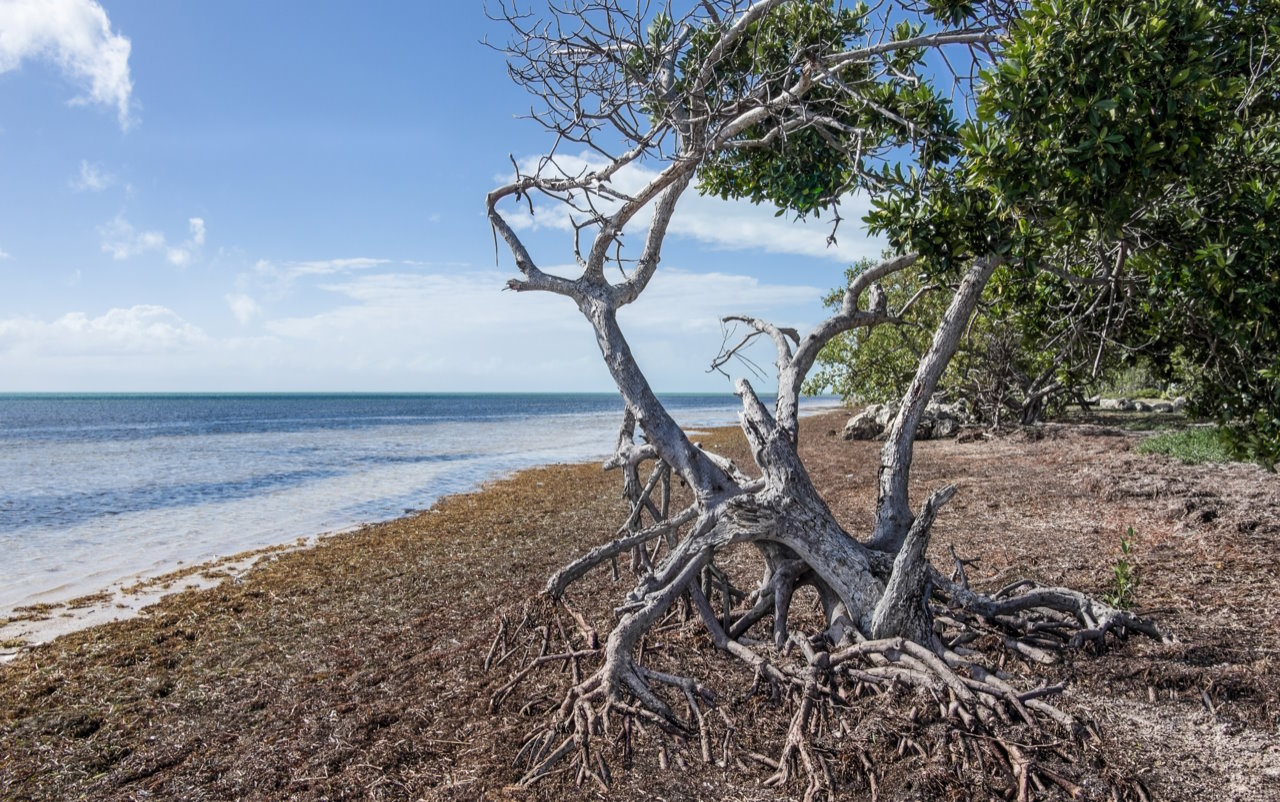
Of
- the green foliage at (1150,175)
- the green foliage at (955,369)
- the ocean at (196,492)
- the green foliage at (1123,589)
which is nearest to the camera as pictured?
the green foliage at (1150,175)

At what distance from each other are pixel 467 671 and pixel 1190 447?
14480 mm

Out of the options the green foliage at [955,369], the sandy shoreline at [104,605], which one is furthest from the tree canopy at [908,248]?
the green foliage at [955,369]

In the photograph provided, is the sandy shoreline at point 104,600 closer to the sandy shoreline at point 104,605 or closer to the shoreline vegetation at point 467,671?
the sandy shoreline at point 104,605

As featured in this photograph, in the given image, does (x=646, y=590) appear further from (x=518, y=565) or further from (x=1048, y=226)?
(x=518, y=565)

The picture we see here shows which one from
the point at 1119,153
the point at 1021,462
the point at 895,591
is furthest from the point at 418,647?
the point at 1021,462

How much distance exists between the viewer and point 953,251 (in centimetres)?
459

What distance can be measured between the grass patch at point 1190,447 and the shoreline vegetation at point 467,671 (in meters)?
0.83

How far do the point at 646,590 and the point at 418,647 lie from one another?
3022 millimetres

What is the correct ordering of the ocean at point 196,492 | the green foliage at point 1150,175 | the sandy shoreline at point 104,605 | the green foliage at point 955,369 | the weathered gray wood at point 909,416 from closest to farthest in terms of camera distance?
the green foliage at point 1150,175 < the weathered gray wood at point 909,416 < the sandy shoreline at point 104,605 < the ocean at point 196,492 < the green foliage at point 955,369

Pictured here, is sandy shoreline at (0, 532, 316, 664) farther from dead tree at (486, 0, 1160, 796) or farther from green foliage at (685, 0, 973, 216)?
green foliage at (685, 0, 973, 216)

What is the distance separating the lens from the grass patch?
42.4ft

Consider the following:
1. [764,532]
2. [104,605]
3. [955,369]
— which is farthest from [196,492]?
[955,369]

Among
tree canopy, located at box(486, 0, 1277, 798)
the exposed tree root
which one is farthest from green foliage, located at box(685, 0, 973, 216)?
the exposed tree root

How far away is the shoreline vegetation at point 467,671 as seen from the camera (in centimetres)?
415
